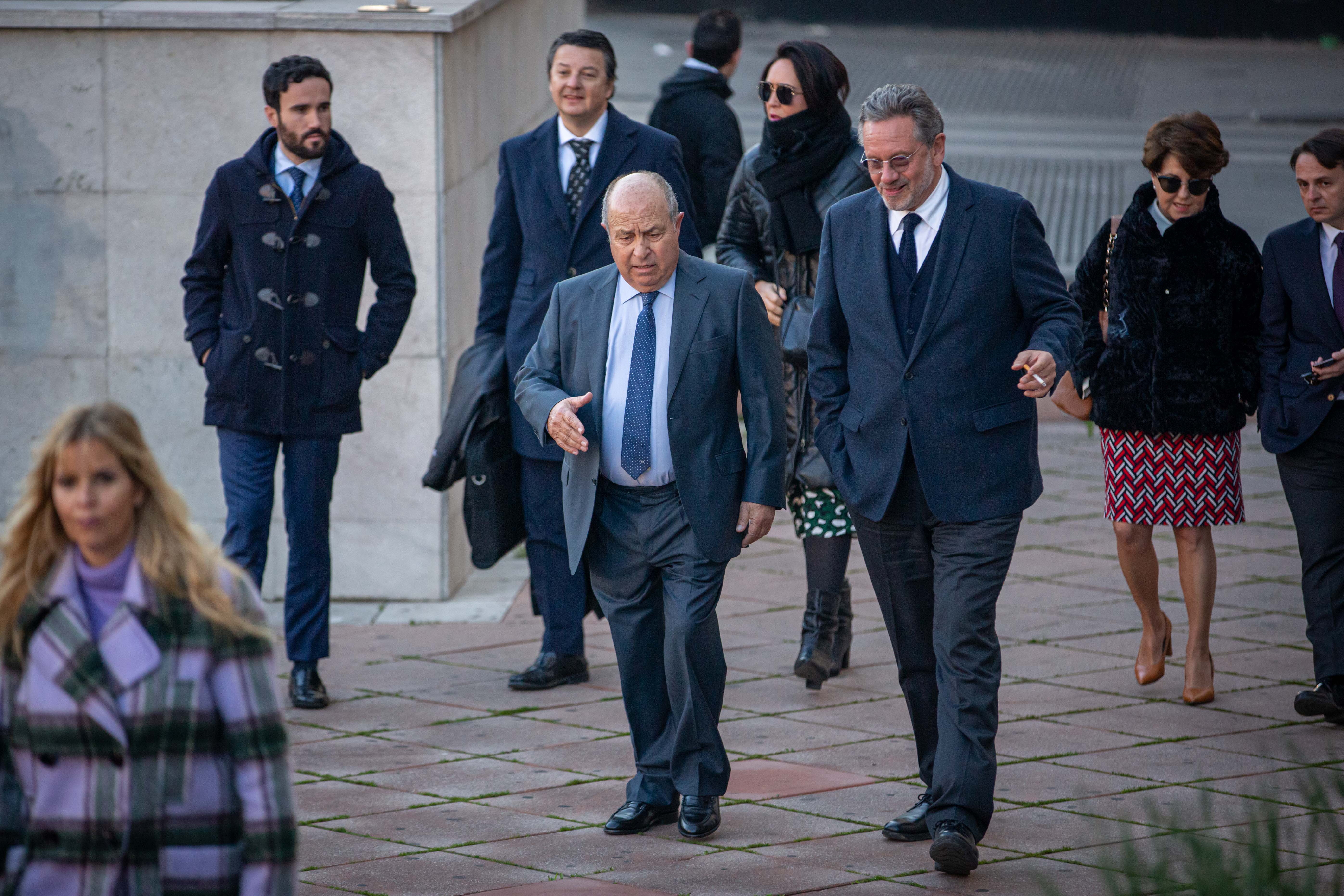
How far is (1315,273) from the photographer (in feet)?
19.6

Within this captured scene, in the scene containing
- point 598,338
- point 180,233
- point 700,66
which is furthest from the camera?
point 700,66

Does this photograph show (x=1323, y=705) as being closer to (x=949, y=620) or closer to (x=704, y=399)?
(x=949, y=620)

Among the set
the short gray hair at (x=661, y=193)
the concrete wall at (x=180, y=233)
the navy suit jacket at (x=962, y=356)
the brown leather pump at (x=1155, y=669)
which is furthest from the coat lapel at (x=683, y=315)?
the concrete wall at (x=180, y=233)

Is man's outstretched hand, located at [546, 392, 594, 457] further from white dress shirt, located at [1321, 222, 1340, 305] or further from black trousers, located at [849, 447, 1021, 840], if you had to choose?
white dress shirt, located at [1321, 222, 1340, 305]

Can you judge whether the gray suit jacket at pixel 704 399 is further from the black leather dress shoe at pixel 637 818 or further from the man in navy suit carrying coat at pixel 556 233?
the man in navy suit carrying coat at pixel 556 233

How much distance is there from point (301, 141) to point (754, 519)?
2.36 m

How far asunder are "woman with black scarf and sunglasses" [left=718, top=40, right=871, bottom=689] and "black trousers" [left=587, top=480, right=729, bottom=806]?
4.28 feet

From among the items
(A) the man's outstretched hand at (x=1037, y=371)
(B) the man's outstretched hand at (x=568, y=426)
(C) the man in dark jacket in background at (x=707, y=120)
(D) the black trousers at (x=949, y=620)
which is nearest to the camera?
(A) the man's outstretched hand at (x=1037, y=371)

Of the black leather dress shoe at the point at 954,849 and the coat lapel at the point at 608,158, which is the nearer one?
the black leather dress shoe at the point at 954,849

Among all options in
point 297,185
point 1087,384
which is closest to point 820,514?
point 1087,384

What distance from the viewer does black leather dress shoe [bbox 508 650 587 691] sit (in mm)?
6586

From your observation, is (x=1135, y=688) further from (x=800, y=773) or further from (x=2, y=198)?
(x=2, y=198)

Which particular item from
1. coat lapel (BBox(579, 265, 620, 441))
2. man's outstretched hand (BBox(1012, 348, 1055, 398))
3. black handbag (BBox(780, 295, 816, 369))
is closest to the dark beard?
coat lapel (BBox(579, 265, 620, 441))

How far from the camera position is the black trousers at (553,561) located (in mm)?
6625
